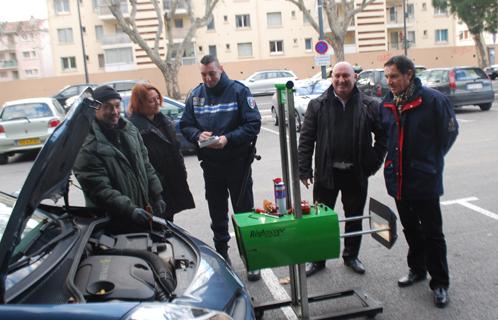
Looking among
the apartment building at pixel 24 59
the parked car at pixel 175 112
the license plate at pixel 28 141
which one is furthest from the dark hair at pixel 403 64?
the apartment building at pixel 24 59

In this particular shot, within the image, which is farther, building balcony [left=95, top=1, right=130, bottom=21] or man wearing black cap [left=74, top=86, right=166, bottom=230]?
building balcony [left=95, top=1, right=130, bottom=21]

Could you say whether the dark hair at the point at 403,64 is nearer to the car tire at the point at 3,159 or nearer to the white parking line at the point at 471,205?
the white parking line at the point at 471,205

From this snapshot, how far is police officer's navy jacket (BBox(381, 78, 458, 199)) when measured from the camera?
137 inches

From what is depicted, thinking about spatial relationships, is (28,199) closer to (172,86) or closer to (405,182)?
(405,182)

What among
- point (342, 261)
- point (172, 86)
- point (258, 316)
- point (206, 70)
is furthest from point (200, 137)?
point (172, 86)

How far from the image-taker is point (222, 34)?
4672 centimetres

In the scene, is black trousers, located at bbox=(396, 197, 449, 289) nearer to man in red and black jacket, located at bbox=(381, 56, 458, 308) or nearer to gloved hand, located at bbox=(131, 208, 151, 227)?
man in red and black jacket, located at bbox=(381, 56, 458, 308)

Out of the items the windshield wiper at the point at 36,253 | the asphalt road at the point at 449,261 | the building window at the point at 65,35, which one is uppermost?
the building window at the point at 65,35

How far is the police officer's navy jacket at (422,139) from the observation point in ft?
11.4

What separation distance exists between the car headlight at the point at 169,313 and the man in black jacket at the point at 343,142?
2287mm

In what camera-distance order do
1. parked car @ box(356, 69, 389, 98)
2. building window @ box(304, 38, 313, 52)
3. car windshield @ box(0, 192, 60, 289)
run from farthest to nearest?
building window @ box(304, 38, 313, 52) → parked car @ box(356, 69, 389, 98) → car windshield @ box(0, 192, 60, 289)

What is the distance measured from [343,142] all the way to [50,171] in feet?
8.18

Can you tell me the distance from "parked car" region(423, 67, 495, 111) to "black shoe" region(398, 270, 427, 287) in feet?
40.9

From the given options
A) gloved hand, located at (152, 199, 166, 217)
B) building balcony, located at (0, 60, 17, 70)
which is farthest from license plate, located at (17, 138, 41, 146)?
building balcony, located at (0, 60, 17, 70)
